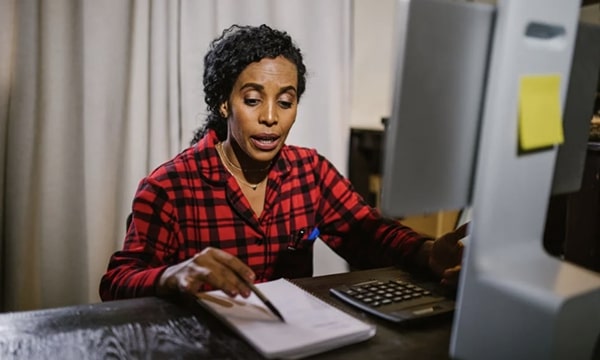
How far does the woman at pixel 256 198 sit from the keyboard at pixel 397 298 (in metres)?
0.12

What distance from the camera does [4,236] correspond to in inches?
74.8

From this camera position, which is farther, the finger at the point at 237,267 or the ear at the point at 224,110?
the ear at the point at 224,110

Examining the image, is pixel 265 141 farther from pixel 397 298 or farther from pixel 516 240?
pixel 516 240

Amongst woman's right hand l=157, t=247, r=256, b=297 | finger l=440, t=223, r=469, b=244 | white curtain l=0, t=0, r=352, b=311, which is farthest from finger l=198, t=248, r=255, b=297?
white curtain l=0, t=0, r=352, b=311

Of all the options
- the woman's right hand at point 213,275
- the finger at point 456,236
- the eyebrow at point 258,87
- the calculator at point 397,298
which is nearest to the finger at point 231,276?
the woman's right hand at point 213,275

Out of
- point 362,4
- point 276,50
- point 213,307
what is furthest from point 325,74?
point 213,307

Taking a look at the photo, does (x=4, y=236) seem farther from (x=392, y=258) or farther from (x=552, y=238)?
(x=552, y=238)

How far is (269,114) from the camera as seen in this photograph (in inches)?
54.4

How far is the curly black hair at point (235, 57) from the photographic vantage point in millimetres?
1403

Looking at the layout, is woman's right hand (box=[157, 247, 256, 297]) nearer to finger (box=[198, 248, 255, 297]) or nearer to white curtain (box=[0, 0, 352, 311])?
finger (box=[198, 248, 255, 297])

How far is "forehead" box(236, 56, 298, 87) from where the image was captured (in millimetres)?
1394

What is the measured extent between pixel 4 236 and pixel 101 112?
0.53 metres

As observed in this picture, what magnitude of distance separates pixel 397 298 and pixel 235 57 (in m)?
0.74

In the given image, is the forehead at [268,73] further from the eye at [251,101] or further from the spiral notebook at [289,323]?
the spiral notebook at [289,323]
